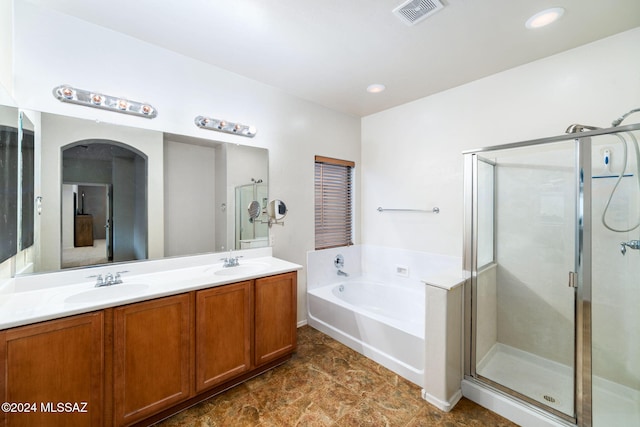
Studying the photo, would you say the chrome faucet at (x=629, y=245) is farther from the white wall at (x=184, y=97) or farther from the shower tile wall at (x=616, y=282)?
the white wall at (x=184, y=97)

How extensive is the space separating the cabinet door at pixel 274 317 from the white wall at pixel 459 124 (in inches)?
66.2

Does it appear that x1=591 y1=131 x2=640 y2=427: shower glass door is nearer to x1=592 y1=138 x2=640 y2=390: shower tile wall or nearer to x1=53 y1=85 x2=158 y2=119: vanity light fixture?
x1=592 y1=138 x2=640 y2=390: shower tile wall

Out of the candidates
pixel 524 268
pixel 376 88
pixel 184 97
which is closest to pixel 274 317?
pixel 184 97

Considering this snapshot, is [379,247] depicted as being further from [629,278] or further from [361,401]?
[629,278]

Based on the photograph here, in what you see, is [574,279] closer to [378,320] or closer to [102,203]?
[378,320]

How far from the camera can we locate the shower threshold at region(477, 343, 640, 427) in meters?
1.60

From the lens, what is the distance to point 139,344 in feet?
5.04

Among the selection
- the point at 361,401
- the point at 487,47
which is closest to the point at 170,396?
the point at 361,401

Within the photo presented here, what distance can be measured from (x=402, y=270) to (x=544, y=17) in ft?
8.48

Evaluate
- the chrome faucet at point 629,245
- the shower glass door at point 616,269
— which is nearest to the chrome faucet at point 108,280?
the shower glass door at point 616,269

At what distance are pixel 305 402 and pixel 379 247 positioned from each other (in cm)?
210

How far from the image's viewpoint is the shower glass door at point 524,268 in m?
1.98

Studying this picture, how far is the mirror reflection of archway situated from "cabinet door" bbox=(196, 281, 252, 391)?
28.9 inches

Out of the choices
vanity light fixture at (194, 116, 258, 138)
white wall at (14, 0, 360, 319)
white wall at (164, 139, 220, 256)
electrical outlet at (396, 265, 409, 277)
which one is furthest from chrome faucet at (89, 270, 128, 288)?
electrical outlet at (396, 265, 409, 277)
